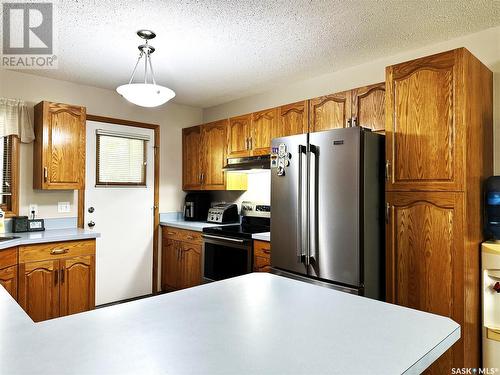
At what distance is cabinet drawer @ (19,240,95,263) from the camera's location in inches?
103

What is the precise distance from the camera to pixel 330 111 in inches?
112

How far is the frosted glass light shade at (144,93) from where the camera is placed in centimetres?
219

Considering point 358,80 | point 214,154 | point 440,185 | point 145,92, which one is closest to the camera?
point 440,185

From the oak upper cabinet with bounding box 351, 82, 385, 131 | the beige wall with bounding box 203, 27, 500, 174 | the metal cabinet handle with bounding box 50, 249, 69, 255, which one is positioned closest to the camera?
the beige wall with bounding box 203, 27, 500, 174

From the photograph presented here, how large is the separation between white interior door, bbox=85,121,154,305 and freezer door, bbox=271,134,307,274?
2001 millimetres

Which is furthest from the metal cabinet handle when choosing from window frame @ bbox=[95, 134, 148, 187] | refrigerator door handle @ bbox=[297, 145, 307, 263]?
refrigerator door handle @ bbox=[297, 145, 307, 263]

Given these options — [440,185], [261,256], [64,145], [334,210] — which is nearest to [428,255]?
[440,185]

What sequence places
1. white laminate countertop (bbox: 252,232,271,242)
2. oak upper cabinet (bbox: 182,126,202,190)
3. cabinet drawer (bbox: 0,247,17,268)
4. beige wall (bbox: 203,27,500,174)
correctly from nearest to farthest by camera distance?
beige wall (bbox: 203,27,500,174)
cabinet drawer (bbox: 0,247,17,268)
white laminate countertop (bbox: 252,232,271,242)
oak upper cabinet (bbox: 182,126,202,190)

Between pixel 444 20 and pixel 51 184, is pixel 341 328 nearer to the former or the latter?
pixel 444 20

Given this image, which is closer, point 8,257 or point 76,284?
point 8,257

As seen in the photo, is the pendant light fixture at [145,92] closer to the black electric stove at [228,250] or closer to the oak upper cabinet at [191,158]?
the black electric stove at [228,250]

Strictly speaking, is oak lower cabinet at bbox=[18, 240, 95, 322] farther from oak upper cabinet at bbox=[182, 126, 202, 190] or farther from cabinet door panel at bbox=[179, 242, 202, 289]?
oak upper cabinet at bbox=[182, 126, 202, 190]

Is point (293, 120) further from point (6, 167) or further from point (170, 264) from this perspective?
point (6, 167)

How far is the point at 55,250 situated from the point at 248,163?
6.17 ft
